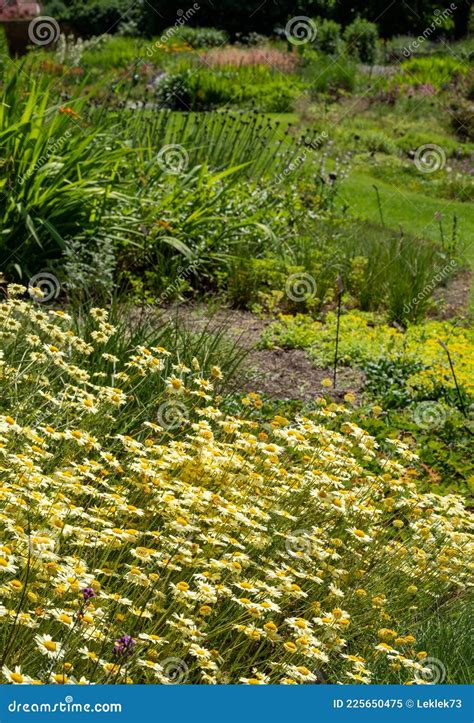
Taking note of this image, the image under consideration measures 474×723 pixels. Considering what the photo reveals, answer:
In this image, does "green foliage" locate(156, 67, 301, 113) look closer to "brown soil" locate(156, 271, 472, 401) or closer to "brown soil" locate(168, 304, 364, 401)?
"brown soil" locate(156, 271, 472, 401)

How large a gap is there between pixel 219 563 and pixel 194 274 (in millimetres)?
6591

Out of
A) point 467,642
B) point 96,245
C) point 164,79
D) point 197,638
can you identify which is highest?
point 197,638

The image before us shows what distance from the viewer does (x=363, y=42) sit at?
33.6 meters

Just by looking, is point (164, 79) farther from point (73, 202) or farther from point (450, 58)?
point (73, 202)

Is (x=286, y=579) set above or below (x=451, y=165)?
above

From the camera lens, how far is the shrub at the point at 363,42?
3322 centimetres

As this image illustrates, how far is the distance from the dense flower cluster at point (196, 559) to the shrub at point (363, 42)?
2958 cm

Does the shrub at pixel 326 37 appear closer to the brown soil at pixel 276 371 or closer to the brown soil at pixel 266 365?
the brown soil at pixel 266 365

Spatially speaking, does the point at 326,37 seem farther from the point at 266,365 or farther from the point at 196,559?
the point at 196,559

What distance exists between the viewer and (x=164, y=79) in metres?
23.6

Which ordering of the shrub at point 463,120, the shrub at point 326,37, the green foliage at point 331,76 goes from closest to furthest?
1. the shrub at point 463,120
2. the green foliage at point 331,76
3. the shrub at point 326,37

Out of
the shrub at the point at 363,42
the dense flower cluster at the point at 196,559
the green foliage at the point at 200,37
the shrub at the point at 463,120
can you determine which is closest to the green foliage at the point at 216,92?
the shrub at the point at 463,120

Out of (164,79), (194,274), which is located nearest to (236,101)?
(164,79)

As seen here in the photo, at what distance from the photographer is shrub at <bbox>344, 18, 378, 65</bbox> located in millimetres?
33219
